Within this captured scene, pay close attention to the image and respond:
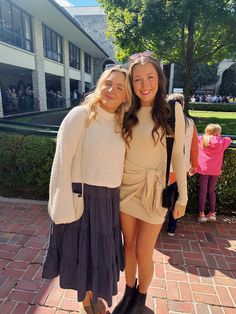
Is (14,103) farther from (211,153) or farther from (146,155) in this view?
(146,155)

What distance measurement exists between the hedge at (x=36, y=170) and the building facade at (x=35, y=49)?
941cm

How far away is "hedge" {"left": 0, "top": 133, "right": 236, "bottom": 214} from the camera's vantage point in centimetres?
410

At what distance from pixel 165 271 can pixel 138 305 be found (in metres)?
0.68

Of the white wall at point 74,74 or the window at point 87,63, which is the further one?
the window at point 87,63

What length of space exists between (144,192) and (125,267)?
776 mm

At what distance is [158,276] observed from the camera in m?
2.74

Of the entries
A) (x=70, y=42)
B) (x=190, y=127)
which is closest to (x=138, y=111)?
(x=190, y=127)

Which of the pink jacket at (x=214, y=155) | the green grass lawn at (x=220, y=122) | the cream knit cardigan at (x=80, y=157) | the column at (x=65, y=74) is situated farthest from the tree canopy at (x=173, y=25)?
the cream knit cardigan at (x=80, y=157)

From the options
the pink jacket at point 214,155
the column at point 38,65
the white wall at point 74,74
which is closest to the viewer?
the pink jacket at point 214,155

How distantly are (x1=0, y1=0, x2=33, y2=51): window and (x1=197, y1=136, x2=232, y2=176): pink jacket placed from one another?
1226 centimetres

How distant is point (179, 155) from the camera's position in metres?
1.92

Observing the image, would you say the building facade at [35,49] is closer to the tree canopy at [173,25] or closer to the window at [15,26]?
the window at [15,26]

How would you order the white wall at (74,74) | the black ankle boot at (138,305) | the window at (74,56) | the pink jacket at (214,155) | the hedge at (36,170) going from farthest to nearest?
the window at (74,56), the white wall at (74,74), the hedge at (36,170), the pink jacket at (214,155), the black ankle boot at (138,305)

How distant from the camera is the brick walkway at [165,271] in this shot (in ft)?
7.72
